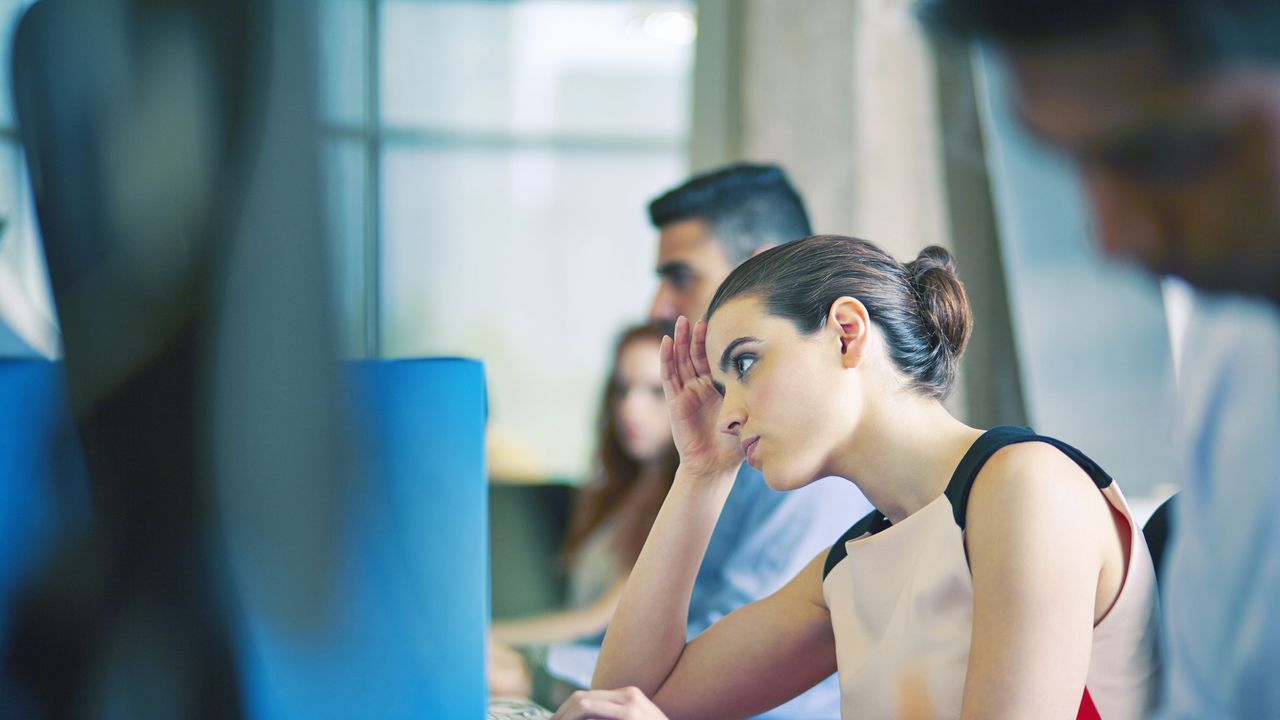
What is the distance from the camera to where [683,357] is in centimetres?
111

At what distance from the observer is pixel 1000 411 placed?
2.14 meters

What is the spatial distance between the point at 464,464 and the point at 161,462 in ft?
0.86

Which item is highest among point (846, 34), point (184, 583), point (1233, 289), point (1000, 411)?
point (846, 34)

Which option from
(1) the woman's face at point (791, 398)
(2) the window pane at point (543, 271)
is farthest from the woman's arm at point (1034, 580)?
(2) the window pane at point (543, 271)

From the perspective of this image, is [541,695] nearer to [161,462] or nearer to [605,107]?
[161,462]

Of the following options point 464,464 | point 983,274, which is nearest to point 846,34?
point 983,274

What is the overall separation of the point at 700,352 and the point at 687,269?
0.63 metres

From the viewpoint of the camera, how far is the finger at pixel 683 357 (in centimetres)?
110

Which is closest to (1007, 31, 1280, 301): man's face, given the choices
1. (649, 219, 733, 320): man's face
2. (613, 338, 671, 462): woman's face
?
(649, 219, 733, 320): man's face

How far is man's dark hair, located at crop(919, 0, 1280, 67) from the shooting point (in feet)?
1.18

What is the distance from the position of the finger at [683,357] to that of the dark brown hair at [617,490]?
1.08 m

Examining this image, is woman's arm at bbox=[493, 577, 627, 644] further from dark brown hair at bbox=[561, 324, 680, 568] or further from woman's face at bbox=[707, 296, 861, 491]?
woman's face at bbox=[707, 296, 861, 491]

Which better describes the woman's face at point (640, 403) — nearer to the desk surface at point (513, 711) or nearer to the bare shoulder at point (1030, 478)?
the desk surface at point (513, 711)

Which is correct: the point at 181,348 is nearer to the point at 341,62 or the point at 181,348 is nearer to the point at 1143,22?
the point at 341,62
